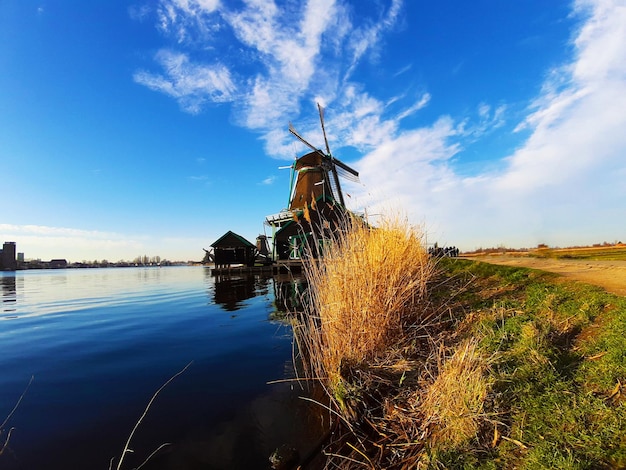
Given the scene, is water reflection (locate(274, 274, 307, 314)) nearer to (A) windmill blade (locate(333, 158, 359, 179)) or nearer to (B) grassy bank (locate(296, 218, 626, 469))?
(B) grassy bank (locate(296, 218, 626, 469))

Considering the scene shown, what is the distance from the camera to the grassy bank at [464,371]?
7.65 feet

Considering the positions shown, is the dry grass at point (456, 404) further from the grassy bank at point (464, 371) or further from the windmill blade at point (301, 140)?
the windmill blade at point (301, 140)

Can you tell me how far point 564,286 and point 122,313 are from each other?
13878 millimetres

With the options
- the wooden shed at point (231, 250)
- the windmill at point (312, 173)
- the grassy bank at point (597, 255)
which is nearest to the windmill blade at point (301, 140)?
the windmill at point (312, 173)

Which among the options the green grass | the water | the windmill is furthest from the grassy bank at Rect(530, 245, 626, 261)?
the windmill

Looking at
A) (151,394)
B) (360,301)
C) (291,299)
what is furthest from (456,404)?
(291,299)

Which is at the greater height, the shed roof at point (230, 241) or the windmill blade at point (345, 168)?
the windmill blade at point (345, 168)

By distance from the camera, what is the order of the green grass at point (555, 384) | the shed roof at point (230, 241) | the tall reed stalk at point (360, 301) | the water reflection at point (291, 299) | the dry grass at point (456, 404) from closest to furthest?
the green grass at point (555, 384), the dry grass at point (456, 404), the tall reed stalk at point (360, 301), the water reflection at point (291, 299), the shed roof at point (230, 241)

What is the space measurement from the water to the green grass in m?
1.97

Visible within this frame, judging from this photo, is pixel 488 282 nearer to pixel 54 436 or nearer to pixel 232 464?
pixel 232 464

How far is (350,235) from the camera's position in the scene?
5.29 meters

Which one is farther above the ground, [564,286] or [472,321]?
[564,286]

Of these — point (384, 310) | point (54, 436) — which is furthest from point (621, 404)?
point (54, 436)

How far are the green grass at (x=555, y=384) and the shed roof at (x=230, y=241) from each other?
30.4 meters
